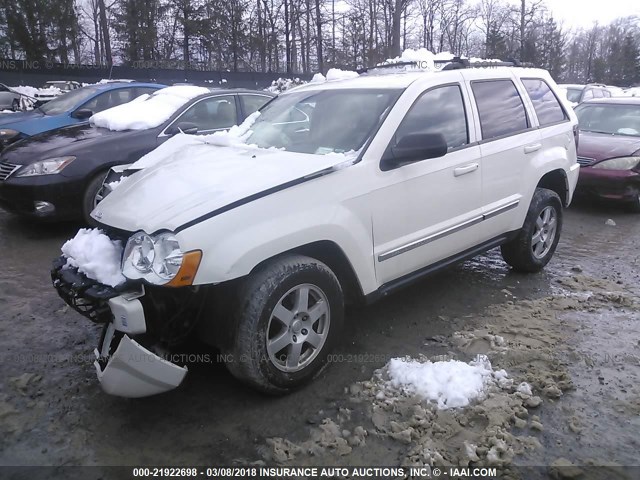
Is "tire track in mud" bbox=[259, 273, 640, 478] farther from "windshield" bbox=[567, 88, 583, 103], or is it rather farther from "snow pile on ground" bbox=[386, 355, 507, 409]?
"windshield" bbox=[567, 88, 583, 103]

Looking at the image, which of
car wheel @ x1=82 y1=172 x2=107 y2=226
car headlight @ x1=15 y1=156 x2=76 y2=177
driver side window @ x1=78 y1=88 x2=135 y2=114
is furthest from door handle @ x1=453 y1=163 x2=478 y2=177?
driver side window @ x1=78 y1=88 x2=135 y2=114

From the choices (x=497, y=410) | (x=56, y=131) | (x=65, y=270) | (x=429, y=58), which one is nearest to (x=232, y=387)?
(x=65, y=270)

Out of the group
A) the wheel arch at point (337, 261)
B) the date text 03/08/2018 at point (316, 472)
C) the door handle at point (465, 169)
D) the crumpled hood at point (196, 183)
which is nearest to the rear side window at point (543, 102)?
the door handle at point (465, 169)

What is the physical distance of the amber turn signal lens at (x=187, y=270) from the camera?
2.53 metres

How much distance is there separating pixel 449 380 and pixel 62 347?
8.49ft

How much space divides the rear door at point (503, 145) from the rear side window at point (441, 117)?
7.8 inches

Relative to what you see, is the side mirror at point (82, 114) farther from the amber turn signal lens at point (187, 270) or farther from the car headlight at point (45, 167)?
the amber turn signal lens at point (187, 270)

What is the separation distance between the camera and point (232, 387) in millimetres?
3129

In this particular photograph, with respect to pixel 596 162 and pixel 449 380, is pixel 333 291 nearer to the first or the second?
pixel 449 380

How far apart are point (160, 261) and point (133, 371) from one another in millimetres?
543

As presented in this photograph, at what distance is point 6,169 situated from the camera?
19.0 ft

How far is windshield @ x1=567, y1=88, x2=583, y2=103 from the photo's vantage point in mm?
15011

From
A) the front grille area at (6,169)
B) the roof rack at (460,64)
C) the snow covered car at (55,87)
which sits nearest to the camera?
the roof rack at (460,64)

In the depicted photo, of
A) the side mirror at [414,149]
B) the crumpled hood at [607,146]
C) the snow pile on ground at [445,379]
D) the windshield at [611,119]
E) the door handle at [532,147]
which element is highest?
the windshield at [611,119]
